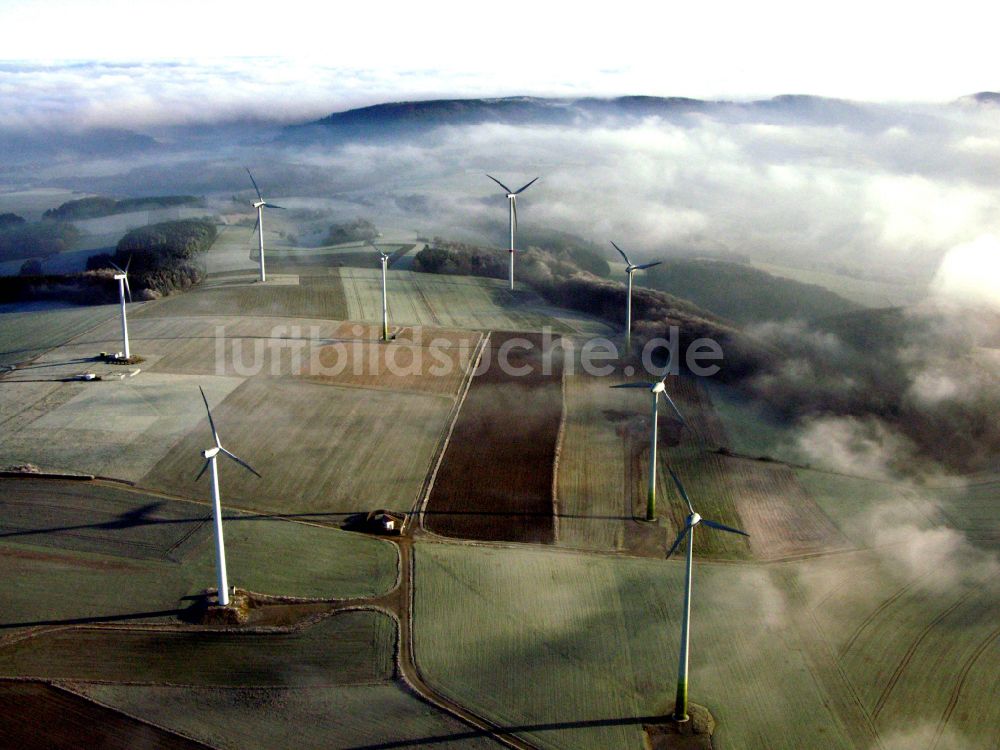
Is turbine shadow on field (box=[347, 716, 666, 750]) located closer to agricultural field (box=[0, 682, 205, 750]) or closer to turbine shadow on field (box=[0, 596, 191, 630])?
agricultural field (box=[0, 682, 205, 750])

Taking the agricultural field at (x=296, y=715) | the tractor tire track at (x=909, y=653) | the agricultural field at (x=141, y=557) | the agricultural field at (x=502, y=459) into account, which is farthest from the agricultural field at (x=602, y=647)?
the agricultural field at (x=141, y=557)

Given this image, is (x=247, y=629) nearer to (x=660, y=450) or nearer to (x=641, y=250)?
(x=660, y=450)

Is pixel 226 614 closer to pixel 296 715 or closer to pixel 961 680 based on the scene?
pixel 296 715

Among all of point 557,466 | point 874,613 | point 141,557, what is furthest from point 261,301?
point 874,613

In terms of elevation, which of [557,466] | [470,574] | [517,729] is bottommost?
[517,729]

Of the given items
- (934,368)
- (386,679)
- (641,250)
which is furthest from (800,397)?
(641,250)

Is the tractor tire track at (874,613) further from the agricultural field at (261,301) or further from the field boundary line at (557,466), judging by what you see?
the agricultural field at (261,301)
